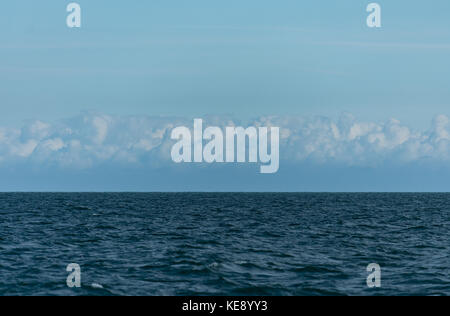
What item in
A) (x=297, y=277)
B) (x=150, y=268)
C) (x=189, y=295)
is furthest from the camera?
(x=150, y=268)

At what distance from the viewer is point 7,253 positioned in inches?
1225

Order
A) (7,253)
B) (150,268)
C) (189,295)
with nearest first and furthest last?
(189,295)
(150,268)
(7,253)

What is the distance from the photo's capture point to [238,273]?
25.4 metres

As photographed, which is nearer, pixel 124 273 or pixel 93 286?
pixel 93 286

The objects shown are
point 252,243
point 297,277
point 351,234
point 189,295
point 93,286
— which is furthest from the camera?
point 351,234

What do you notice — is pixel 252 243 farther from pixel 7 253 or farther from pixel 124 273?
pixel 7 253
